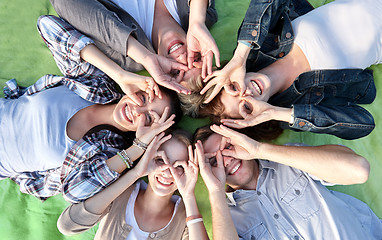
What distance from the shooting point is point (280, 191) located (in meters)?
2.02

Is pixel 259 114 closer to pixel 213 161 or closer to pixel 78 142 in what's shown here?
pixel 213 161

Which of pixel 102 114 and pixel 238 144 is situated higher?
pixel 102 114

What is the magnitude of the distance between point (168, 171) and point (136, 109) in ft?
1.55

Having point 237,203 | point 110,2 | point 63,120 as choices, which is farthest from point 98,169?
point 110,2

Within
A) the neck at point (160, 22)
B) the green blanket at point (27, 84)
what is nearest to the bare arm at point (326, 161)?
the green blanket at point (27, 84)

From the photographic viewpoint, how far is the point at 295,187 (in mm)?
2002

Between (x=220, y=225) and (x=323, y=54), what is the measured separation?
133 cm

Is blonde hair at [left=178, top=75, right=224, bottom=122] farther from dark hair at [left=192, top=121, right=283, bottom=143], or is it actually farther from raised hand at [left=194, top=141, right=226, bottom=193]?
raised hand at [left=194, top=141, right=226, bottom=193]

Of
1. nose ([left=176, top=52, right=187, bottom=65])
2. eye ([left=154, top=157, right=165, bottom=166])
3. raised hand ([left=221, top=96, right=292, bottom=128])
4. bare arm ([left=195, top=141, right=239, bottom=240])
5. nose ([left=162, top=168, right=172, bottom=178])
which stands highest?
nose ([left=176, top=52, right=187, bottom=65])

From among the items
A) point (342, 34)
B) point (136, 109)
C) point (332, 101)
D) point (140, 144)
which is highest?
point (342, 34)

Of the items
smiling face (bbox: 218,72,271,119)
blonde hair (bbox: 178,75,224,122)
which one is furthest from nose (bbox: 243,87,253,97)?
blonde hair (bbox: 178,75,224,122)

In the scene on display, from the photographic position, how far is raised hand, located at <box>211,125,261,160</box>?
190 centimetres

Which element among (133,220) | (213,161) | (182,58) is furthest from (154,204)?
(182,58)

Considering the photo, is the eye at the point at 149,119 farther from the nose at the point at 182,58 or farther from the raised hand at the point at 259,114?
the raised hand at the point at 259,114
